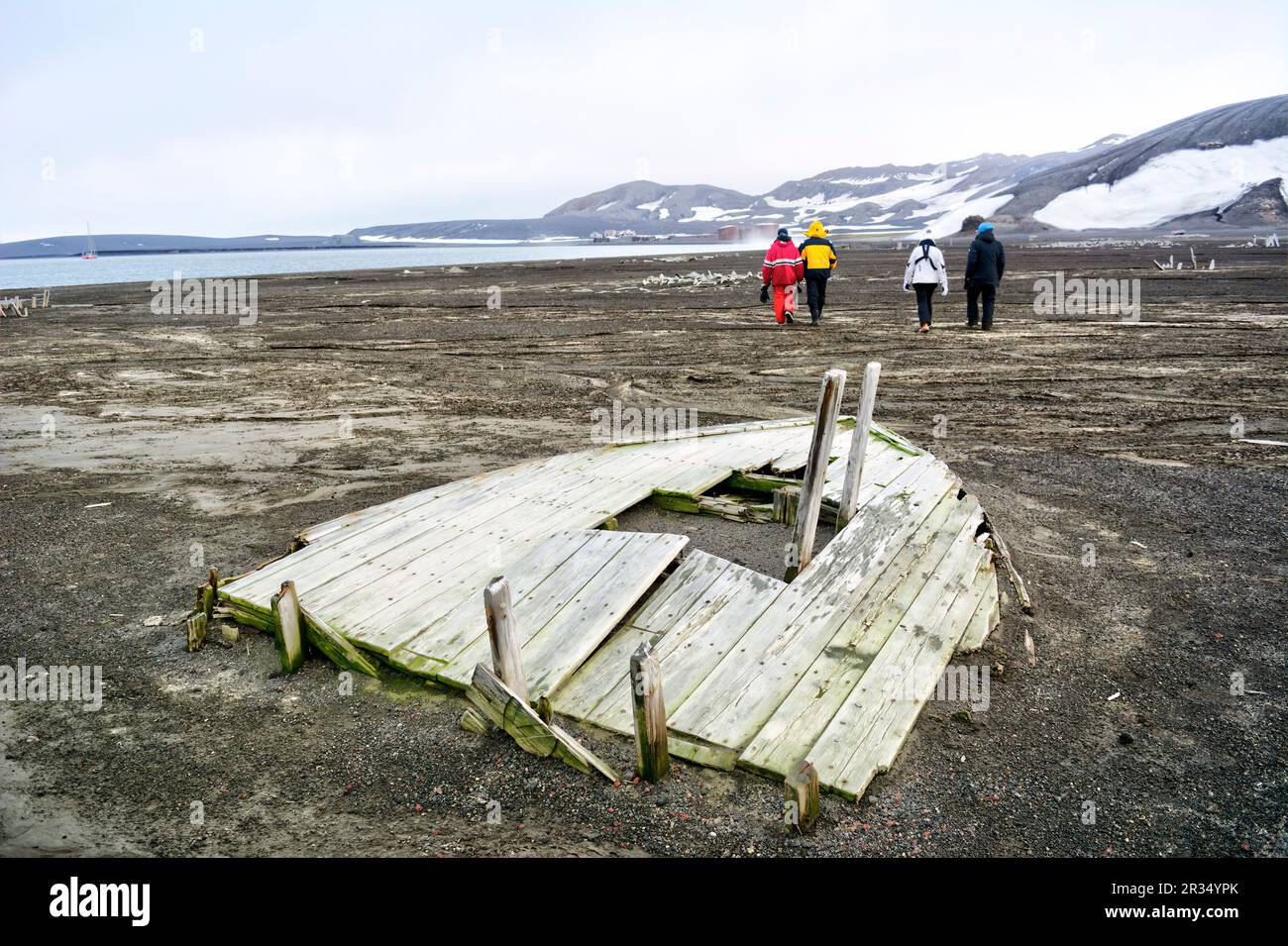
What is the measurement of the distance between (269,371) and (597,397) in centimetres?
715

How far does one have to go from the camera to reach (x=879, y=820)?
393 cm

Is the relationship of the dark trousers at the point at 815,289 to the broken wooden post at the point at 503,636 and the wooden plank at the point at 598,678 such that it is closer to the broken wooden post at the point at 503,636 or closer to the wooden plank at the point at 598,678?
the wooden plank at the point at 598,678

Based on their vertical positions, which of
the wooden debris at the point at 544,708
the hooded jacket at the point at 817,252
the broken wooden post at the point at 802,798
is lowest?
the broken wooden post at the point at 802,798

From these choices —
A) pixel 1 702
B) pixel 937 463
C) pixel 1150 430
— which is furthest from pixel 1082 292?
pixel 1 702

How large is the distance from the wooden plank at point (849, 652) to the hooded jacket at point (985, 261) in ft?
40.1

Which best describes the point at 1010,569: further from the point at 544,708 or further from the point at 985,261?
the point at 985,261

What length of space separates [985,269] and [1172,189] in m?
103

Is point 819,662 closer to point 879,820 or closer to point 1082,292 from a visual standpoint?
point 879,820

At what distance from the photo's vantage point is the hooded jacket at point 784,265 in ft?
64.4

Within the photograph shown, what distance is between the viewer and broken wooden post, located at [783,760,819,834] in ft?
12.4

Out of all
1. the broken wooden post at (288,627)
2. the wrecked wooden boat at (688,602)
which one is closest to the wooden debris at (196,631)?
the wrecked wooden boat at (688,602)

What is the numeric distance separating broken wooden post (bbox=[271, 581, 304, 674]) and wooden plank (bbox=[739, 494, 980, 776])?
271 centimetres

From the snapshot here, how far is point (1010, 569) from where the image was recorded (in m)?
6.53

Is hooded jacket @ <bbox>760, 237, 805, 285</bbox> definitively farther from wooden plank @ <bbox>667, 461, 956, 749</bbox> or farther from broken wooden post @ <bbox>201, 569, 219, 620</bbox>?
broken wooden post @ <bbox>201, 569, 219, 620</bbox>
